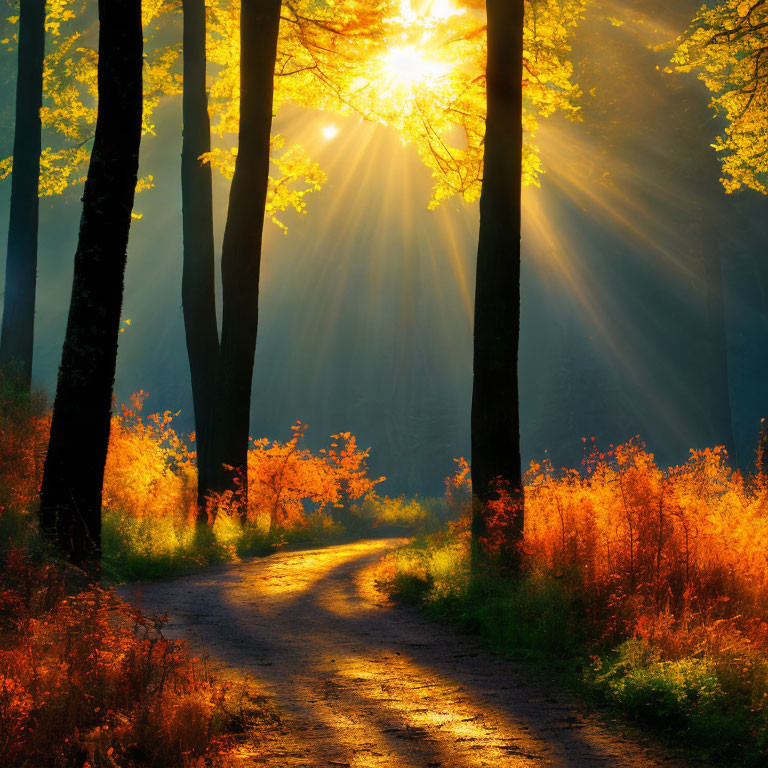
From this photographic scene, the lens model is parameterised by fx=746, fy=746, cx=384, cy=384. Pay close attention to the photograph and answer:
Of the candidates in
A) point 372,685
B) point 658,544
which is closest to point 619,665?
point 372,685

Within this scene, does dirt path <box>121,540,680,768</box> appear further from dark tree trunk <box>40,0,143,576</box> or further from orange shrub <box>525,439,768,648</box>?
dark tree trunk <box>40,0,143,576</box>

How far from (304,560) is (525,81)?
726cm

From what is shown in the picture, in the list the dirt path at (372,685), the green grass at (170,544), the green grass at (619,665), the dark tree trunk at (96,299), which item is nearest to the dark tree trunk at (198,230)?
the green grass at (170,544)

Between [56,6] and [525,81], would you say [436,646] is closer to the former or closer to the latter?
[525,81]

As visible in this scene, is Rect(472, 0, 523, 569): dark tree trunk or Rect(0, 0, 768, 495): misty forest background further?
Rect(0, 0, 768, 495): misty forest background

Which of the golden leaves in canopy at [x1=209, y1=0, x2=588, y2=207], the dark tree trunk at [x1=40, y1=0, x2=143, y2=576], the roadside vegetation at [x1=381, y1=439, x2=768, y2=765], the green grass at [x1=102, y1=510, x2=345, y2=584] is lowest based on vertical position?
the green grass at [x1=102, y1=510, x2=345, y2=584]

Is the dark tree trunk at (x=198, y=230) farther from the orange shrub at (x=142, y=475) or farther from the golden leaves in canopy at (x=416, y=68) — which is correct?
the orange shrub at (x=142, y=475)

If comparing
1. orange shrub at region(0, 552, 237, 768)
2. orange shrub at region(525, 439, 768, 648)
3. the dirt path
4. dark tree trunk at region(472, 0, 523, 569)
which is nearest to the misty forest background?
dark tree trunk at region(472, 0, 523, 569)

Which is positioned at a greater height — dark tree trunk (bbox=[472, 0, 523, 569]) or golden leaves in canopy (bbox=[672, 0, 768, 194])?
golden leaves in canopy (bbox=[672, 0, 768, 194])

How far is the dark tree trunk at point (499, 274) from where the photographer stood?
7.95m

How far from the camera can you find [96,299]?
6203 millimetres

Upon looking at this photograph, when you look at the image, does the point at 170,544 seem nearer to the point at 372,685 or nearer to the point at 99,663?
the point at 372,685

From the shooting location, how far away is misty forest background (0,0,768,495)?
2092 cm

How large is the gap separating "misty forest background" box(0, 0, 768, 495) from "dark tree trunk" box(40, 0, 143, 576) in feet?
54.7
